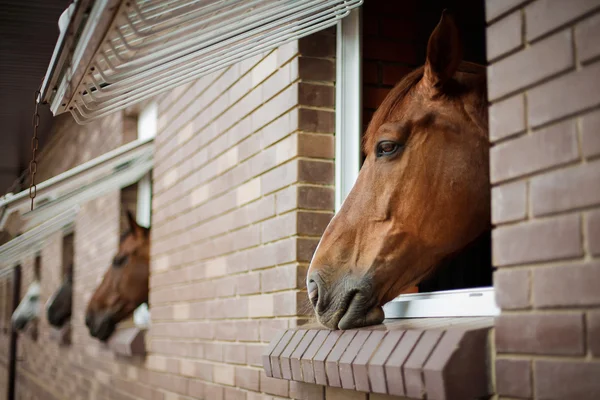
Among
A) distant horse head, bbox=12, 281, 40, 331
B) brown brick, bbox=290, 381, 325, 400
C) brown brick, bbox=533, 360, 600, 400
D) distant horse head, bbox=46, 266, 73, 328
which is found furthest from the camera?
distant horse head, bbox=12, 281, 40, 331

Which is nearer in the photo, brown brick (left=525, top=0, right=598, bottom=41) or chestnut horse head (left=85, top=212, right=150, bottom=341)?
brown brick (left=525, top=0, right=598, bottom=41)

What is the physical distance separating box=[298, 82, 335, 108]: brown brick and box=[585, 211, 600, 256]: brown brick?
5.42 feet

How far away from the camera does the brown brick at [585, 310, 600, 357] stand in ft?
4.75

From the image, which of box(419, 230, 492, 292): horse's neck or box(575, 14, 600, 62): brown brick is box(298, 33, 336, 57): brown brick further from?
box(575, 14, 600, 62): brown brick

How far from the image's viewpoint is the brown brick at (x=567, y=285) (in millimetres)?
1474

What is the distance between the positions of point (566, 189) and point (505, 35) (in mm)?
448

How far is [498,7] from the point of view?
5.95ft

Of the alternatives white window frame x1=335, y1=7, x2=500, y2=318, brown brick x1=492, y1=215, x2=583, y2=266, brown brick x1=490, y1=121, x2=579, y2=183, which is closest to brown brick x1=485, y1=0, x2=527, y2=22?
brown brick x1=490, y1=121, x2=579, y2=183

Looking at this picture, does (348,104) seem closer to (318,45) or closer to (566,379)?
(318,45)

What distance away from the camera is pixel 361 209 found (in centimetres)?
232

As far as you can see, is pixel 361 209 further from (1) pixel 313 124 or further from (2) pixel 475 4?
(2) pixel 475 4

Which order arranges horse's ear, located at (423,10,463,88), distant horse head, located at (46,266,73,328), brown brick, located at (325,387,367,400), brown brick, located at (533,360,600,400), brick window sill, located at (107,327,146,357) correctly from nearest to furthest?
brown brick, located at (533,360,600,400), horse's ear, located at (423,10,463,88), brown brick, located at (325,387,367,400), brick window sill, located at (107,327,146,357), distant horse head, located at (46,266,73,328)

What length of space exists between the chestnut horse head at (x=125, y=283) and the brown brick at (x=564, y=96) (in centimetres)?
450

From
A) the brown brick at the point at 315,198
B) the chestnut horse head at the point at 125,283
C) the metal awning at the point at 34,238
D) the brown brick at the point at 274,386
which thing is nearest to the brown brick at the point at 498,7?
the brown brick at the point at 315,198
